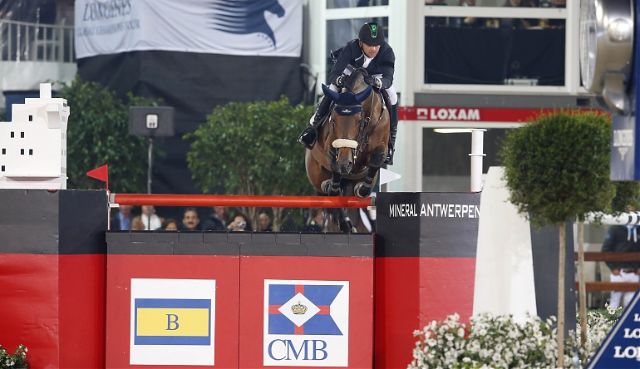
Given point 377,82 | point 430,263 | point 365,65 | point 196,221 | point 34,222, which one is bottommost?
point 196,221

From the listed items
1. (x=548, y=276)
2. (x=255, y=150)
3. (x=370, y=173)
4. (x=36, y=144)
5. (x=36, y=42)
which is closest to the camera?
(x=548, y=276)

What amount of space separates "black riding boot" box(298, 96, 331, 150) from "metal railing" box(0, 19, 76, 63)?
15870mm

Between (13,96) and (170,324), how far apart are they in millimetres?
17032

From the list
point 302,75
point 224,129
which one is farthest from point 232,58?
point 224,129

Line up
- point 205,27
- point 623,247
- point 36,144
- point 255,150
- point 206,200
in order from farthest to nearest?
point 205,27, point 255,150, point 623,247, point 206,200, point 36,144

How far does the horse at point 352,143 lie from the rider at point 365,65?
63 millimetres

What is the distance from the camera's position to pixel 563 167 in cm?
630

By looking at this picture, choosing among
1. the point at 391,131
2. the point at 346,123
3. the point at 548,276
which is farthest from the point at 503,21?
the point at 548,276

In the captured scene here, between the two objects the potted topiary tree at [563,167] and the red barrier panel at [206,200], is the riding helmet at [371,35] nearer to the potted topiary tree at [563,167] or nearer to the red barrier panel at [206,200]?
the red barrier panel at [206,200]

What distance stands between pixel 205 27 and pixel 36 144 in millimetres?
16740

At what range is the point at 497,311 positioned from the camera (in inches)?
279

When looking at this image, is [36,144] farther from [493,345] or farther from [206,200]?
[493,345]

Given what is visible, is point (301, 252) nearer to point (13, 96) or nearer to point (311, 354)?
point (311, 354)

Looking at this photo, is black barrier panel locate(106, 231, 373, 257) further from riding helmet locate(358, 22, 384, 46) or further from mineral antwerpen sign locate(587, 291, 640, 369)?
riding helmet locate(358, 22, 384, 46)
